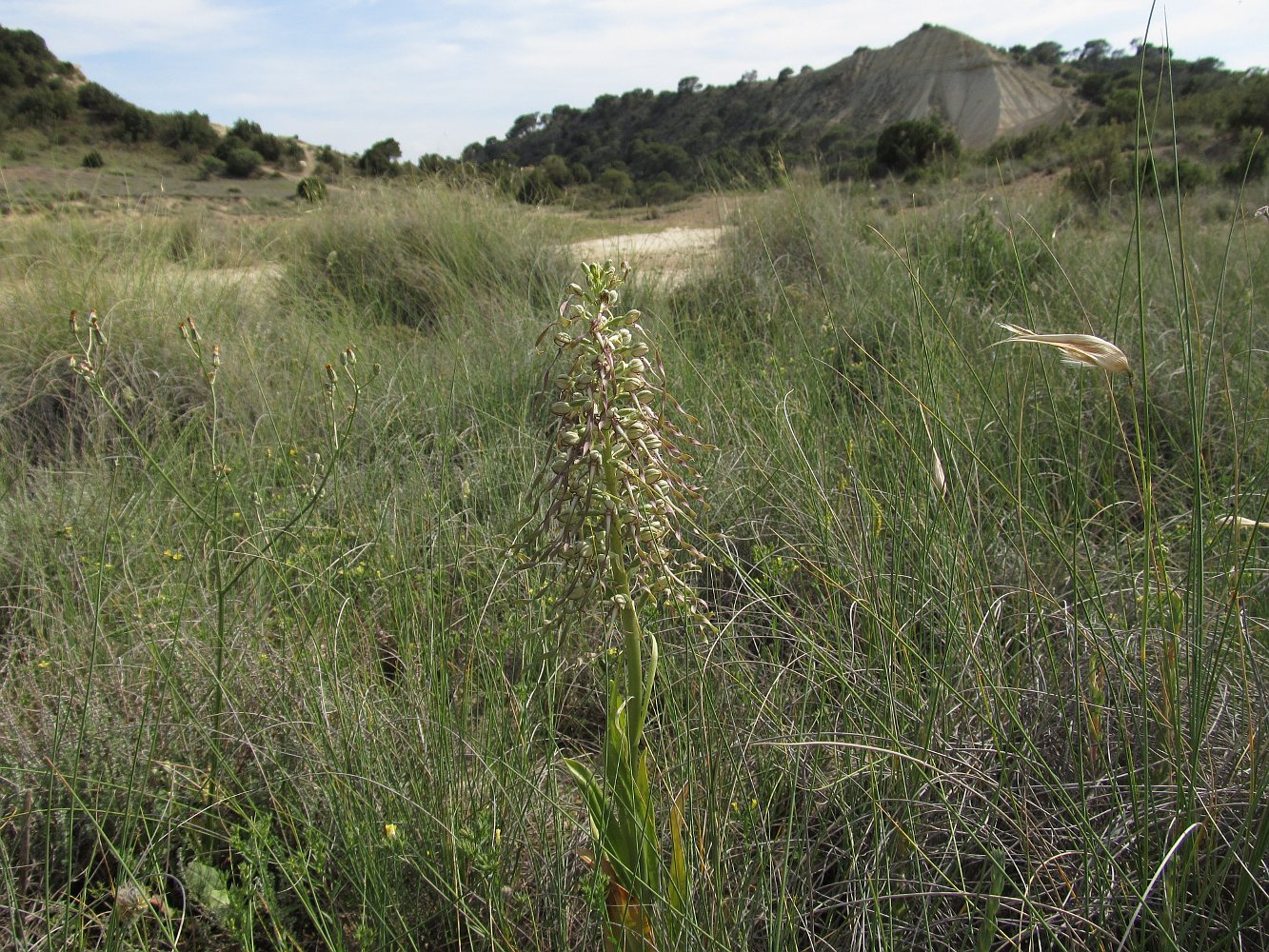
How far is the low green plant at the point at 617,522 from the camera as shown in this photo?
3.25ft

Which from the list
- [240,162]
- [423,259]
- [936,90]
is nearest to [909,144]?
[423,259]

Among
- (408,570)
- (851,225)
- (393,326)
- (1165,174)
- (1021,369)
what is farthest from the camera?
(1165,174)

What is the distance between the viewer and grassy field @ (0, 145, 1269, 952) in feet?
4.14

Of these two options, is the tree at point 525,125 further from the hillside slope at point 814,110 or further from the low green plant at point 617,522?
the low green plant at point 617,522

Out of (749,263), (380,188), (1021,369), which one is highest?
(380,188)

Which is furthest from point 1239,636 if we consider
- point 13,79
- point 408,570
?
point 13,79

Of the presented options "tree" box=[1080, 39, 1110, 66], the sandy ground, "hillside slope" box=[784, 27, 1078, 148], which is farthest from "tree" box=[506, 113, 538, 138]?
the sandy ground

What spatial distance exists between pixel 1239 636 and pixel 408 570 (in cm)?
158

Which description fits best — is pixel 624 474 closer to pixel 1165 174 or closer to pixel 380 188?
pixel 380 188

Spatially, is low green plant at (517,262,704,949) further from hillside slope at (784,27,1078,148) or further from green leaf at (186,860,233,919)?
hillside slope at (784,27,1078,148)

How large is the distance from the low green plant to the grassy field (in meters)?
0.08

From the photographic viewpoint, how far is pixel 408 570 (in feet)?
6.05

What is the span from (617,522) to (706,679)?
72 cm

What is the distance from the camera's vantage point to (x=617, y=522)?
101 centimetres
